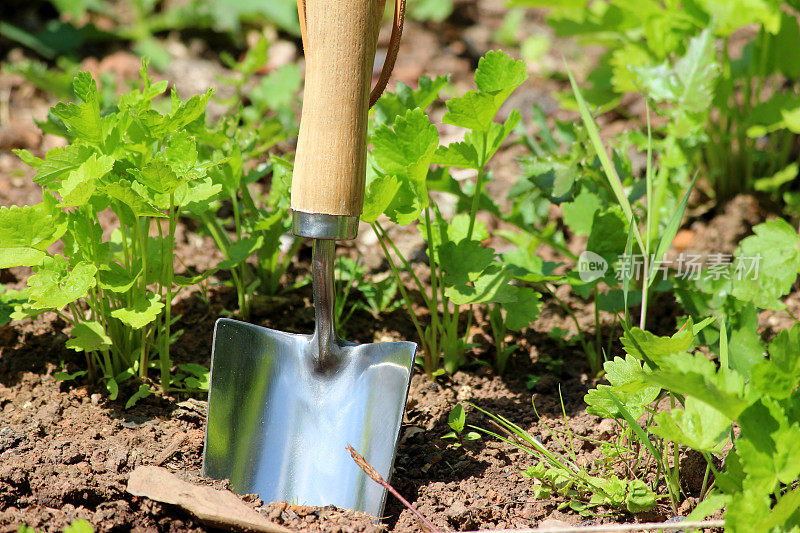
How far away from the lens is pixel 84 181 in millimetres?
1216

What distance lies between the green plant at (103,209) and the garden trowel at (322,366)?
170 mm

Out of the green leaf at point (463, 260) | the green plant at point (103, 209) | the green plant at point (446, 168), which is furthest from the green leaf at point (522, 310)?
the green plant at point (103, 209)

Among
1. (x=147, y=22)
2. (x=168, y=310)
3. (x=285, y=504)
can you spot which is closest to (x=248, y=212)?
(x=168, y=310)

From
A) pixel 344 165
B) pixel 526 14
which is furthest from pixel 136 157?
pixel 526 14

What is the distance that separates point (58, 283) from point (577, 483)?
0.89 m

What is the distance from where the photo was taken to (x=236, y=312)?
165cm

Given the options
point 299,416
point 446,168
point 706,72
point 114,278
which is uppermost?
point 706,72

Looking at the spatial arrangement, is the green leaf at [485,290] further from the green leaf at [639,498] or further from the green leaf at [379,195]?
the green leaf at [639,498]

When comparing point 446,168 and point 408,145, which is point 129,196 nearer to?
point 408,145

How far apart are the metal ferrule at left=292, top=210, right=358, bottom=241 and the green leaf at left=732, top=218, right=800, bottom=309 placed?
28.7 inches

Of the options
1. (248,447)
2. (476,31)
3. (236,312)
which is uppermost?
(476,31)

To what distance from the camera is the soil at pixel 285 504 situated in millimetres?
1187

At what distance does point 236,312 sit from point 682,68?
3.65 ft

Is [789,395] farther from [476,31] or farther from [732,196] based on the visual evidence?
[476,31]
